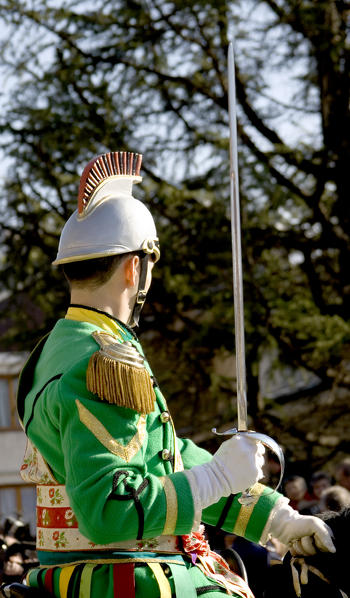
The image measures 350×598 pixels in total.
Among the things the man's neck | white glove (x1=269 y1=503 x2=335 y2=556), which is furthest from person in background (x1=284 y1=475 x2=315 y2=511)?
the man's neck

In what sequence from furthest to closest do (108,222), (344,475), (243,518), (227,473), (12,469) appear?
(12,469) < (344,475) < (243,518) < (108,222) < (227,473)

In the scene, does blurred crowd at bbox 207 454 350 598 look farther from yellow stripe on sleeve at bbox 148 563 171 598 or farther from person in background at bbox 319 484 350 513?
yellow stripe on sleeve at bbox 148 563 171 598

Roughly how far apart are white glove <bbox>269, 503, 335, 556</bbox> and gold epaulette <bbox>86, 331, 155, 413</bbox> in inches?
24.1

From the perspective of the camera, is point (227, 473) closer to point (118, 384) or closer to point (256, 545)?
point (118, 384)

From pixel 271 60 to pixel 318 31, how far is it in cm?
86

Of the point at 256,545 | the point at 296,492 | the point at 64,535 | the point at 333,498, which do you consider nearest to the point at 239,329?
the point at 64,535

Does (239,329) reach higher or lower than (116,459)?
higher

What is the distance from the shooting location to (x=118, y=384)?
2.67 meters

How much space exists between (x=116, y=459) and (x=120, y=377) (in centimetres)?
23

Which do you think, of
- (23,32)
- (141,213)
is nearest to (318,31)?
(23,32)

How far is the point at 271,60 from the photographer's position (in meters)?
10.1

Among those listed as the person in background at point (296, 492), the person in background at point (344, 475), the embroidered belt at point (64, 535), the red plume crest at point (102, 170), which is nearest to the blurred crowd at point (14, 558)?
the person in background at point (296, 492)

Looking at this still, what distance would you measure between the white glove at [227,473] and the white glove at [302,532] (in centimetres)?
29

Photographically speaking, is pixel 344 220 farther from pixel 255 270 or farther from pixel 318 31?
pixel 318 31
